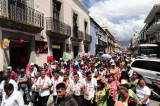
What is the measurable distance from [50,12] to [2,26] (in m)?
4.72

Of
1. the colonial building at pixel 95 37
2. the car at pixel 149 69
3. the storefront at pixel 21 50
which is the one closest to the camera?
the car at pixel 149 69

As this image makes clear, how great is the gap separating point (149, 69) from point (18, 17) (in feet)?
25.3

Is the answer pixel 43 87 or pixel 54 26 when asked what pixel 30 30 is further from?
pixel 43 87

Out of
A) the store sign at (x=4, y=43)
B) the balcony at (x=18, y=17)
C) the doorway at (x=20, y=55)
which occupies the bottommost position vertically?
the doorway at (x=20, y=55)

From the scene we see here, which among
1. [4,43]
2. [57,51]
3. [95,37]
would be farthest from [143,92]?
[95,37]

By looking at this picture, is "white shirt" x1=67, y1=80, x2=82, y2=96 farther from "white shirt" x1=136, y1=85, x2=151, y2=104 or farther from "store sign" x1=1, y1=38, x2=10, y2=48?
"store sign" x1=1, y1=38, x2=10, y2=48

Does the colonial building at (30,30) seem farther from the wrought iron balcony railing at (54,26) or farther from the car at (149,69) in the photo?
the car at (149,69)

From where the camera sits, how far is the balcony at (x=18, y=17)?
5792 millimetres

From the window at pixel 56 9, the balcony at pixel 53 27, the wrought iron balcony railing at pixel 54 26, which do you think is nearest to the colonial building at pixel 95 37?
the window at pixel 56 9

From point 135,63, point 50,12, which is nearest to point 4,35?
point 50,12

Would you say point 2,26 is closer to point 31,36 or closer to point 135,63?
point 31,36

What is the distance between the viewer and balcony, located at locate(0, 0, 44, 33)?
579 centimetres

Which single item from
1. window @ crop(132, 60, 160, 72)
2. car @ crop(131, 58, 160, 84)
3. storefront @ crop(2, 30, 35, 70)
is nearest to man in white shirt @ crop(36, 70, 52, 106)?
storefront @ crop(2, 30, 35, 70)

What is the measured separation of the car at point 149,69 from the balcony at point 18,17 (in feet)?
22.6
